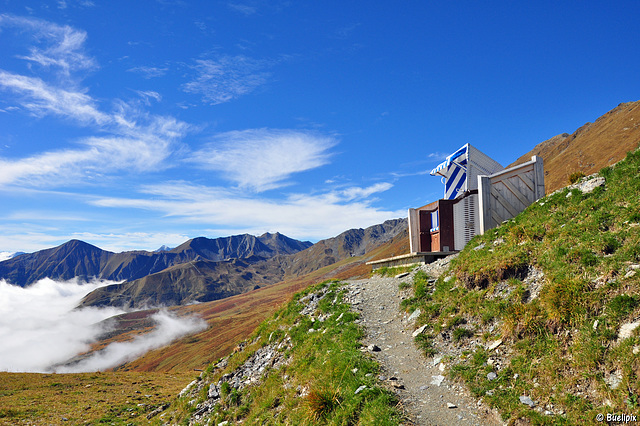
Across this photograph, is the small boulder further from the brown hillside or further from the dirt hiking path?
the brown hillside

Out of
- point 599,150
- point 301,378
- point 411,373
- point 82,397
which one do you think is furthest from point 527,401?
point 599,150

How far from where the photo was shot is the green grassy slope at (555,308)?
7023 mm

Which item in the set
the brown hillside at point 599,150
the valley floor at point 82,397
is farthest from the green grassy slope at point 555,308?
the brown hillside at point 599,150

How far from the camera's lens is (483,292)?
1186 centimetres

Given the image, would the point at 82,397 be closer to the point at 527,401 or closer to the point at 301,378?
the point at 301,378

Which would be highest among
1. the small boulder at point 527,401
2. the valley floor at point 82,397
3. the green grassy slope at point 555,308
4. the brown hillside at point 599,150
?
the brown hillside at point 599,150

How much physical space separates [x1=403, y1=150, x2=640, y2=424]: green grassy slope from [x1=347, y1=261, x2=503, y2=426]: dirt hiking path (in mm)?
401

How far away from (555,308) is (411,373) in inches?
168

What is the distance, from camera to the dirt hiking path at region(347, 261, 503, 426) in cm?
788

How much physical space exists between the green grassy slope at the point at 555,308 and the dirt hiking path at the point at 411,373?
15.8 inches

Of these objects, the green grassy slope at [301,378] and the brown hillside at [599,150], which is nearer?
the green grassy slope at [301,378]

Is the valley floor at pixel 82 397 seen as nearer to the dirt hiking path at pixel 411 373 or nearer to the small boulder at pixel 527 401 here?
the dirt hiking path at pixel 411 373

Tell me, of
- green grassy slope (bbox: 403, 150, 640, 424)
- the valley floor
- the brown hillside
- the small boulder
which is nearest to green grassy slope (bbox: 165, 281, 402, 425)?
green grassy slope (bbox: 403, 150, 640, 424)

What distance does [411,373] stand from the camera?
1002 cm
